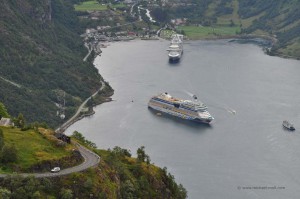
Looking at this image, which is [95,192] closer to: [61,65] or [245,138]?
[245,138]

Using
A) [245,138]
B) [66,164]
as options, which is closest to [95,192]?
[66,164]

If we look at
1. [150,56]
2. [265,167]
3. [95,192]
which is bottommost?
[150,56]

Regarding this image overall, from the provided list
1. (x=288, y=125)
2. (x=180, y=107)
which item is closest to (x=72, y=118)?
(x=180, y=107)

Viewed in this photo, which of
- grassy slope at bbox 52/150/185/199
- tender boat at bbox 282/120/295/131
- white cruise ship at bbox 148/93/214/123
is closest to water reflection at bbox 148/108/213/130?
white cruise ship at bbox 148/93/214/123

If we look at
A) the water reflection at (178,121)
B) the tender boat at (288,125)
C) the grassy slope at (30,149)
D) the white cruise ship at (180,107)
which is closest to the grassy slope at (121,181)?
the grassy slope at (30,149)

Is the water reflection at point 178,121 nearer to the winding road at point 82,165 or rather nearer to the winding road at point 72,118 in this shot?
the winding road at point 72,118
